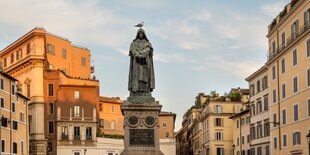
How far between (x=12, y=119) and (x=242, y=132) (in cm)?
4006

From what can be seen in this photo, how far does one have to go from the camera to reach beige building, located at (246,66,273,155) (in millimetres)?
80600

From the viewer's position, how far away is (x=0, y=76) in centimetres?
7812

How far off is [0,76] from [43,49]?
25867mm

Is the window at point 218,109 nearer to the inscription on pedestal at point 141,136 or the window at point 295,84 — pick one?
the window at point 295,84

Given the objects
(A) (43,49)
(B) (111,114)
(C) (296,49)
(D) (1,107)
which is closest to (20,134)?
(D) (1,107)

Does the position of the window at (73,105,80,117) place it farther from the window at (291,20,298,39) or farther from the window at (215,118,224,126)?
the window at (291,20,298,39)

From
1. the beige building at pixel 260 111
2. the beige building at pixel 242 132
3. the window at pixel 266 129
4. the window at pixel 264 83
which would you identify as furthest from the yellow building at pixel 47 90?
the window at pixel 264 83

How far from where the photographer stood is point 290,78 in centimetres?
6494

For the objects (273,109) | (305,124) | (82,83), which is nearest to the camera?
(305,124)

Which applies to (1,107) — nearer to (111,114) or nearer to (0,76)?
(0,76)

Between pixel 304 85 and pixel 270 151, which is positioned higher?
pixel 304 85

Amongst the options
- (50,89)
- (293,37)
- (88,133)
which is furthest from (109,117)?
(293,37)

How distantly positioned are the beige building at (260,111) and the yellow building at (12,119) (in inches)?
1411

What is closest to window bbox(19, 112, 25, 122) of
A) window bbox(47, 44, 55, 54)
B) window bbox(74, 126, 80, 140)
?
window bbox(74, 126, 80, 140)
